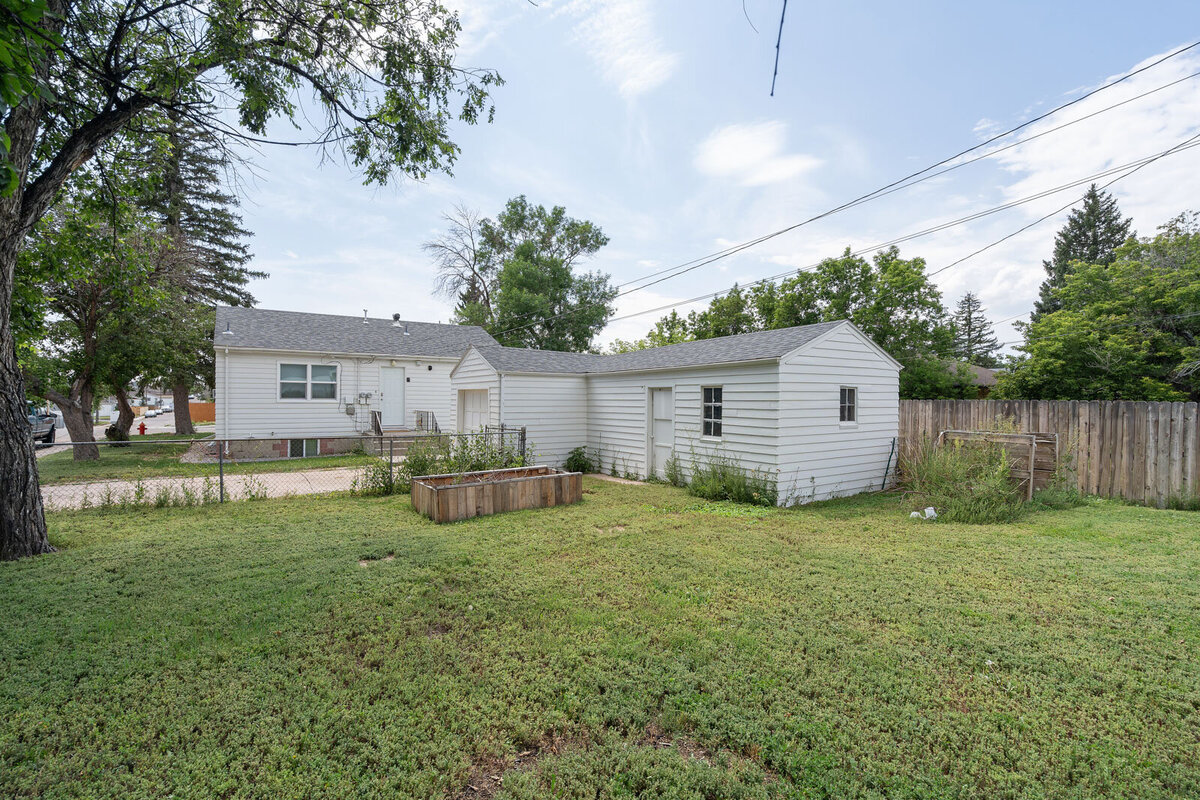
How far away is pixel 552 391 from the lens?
1216 cm

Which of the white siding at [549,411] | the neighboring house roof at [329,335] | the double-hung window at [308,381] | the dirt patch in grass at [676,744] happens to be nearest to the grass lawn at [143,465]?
the double-hung window at [308,381]

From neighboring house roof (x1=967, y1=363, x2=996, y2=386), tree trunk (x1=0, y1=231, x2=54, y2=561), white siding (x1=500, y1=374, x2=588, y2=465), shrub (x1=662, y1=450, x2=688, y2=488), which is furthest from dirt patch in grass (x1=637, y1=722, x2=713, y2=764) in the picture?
neighboring house roof (x1=967, y1=363, x2=996, y2=386)

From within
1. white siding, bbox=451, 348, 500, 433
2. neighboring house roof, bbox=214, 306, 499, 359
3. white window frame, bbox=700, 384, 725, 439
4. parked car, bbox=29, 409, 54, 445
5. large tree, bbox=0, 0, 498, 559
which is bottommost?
parked car, bbox=29, 409, 54, 445

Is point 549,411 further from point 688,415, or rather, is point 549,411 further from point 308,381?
point 308,381

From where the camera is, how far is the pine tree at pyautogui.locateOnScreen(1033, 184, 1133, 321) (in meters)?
31.2

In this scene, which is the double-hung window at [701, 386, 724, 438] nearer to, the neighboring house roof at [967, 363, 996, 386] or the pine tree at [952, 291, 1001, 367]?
the neighboring house roof at [967, 363, 996, 386]

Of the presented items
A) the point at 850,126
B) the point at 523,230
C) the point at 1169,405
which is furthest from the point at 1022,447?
the point at 523,230

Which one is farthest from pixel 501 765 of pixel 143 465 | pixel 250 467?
pixel 143 465

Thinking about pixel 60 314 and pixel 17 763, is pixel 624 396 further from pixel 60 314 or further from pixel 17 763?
pixel 60 314

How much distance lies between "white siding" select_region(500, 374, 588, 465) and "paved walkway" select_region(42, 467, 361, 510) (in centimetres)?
392

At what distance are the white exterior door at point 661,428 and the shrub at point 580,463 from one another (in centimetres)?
190

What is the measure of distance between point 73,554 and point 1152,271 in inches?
1150

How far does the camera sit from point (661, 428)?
1085cm

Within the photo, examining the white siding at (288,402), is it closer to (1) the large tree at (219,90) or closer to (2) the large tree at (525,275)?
(1) the large tree at (219,90)
